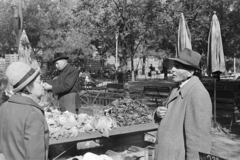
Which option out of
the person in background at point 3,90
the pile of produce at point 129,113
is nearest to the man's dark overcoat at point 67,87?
the pile of produce at point 129,113

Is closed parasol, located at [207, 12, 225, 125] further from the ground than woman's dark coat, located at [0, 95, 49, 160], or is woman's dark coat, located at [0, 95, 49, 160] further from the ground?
closed parasol, located at [207, 12, 225, 125]

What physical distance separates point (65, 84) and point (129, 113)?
53.0 inches

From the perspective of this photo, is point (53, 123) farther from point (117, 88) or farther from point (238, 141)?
point (117, 88)

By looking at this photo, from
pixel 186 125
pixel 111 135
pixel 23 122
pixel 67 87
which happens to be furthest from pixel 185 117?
pixel 67 87

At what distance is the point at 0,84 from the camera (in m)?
6.63

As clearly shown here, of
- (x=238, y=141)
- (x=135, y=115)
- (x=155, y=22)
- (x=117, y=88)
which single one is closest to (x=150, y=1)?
(x=155, y=22)

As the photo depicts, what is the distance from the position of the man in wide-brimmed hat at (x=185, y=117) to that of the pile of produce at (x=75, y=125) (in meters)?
1.52

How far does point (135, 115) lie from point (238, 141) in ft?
10.1

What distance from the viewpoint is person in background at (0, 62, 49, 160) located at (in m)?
2.18

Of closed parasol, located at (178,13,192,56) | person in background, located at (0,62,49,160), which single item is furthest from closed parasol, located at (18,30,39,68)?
person in background, located at (0,62,49,160)

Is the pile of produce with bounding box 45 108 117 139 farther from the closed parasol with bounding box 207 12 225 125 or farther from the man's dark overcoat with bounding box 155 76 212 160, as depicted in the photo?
the closed parasol with bounding box 207 12 225 125

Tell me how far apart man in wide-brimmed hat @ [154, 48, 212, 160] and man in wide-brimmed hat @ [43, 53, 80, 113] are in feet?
8.87

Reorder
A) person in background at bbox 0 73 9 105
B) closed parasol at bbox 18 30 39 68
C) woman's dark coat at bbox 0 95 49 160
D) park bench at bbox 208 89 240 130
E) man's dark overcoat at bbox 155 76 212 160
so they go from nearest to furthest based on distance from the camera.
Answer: woman's dark coat at bbox 0 95 49 160 → man's dark overcoat at bbox 155 76 212 160 → person in background at bbox 0 73 9 105 → closed parasol at bbox 18 30 39 68 → park bench at bbox 208 89 240 130

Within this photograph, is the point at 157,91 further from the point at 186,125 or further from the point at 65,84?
the point at 186,125
